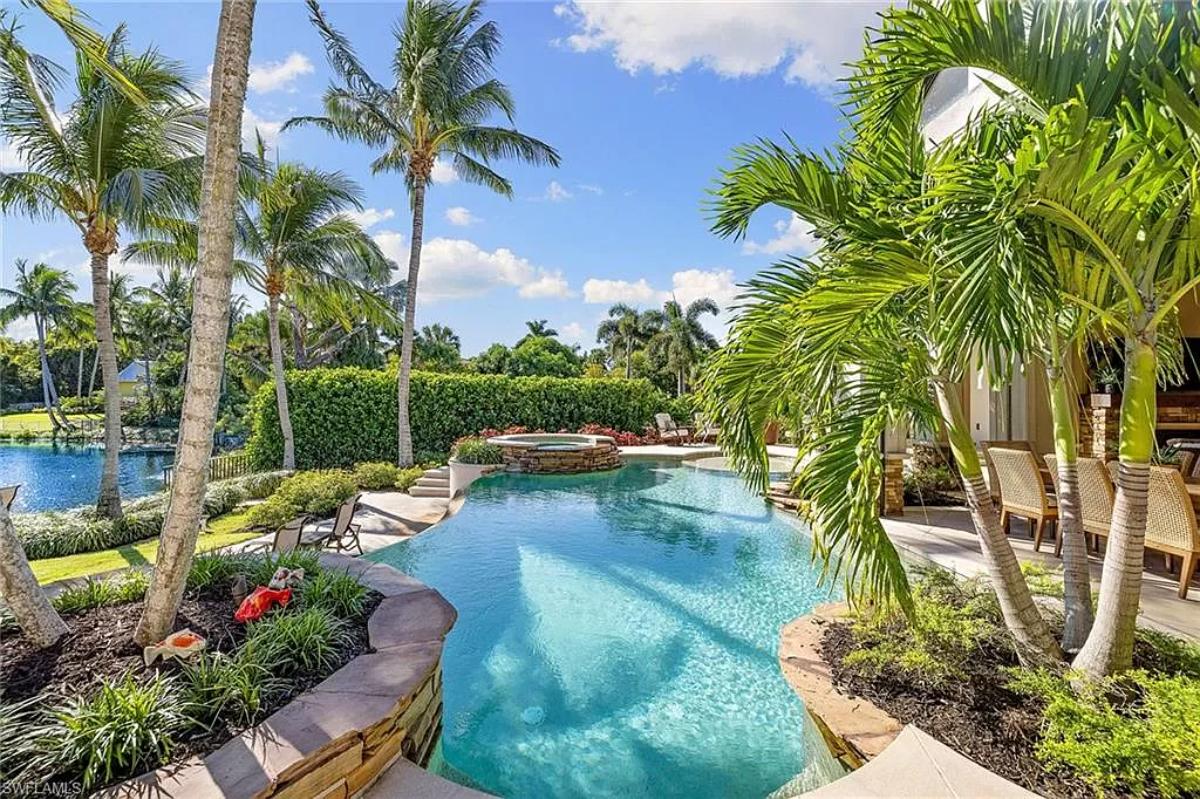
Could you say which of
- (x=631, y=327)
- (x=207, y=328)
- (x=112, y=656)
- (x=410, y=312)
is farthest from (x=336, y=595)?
(x=631, y=327)

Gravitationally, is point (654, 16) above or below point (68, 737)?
above

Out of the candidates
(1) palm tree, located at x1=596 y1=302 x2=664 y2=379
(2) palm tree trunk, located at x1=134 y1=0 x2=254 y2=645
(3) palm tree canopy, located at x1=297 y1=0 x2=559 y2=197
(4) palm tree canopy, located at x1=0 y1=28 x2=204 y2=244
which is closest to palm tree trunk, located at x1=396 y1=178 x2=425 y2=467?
(3) palm tree canopy, located at x1=297 y1=0 x2=559 y2=197

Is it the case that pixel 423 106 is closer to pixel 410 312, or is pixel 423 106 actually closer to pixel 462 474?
pixel 410 312

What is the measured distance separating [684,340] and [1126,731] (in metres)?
34.4

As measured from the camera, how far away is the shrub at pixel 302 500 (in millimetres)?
9781

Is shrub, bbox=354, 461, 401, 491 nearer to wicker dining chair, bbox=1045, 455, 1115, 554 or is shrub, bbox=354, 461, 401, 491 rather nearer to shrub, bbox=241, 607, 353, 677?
shrub, bbox=241, 607, 353, 677

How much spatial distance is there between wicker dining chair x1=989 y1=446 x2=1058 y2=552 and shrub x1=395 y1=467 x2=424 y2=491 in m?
11.9

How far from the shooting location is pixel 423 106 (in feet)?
47.9

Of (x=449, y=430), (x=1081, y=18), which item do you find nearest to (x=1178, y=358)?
(x=1081, y=18)

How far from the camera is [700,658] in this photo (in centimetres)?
511

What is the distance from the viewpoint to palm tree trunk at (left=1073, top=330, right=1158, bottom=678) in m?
3.04

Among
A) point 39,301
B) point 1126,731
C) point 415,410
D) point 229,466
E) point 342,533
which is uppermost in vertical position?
point 39,301

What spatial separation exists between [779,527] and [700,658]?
505 centimetres

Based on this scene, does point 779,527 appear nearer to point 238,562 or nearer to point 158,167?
point 238,562
